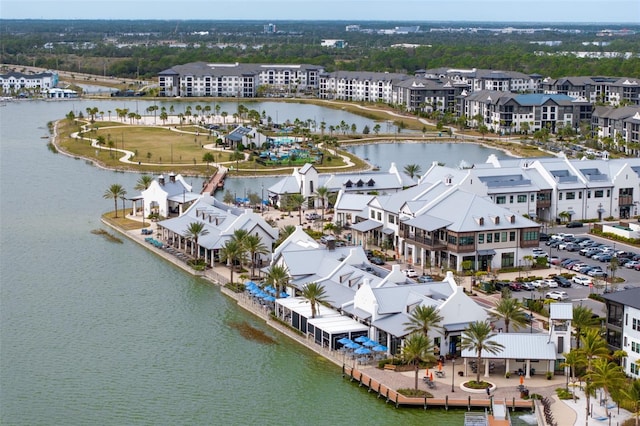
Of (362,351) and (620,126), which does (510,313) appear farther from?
(620,126)

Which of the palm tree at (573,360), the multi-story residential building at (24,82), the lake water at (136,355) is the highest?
the multi-story residential building at (24,82)

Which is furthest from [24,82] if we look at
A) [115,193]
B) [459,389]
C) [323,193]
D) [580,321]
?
[459,389]

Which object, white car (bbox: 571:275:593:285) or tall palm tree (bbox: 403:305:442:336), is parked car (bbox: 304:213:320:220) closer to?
white car (bbox: 571:275:593:285)

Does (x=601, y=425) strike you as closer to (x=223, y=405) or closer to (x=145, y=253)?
(x=223, y=405)

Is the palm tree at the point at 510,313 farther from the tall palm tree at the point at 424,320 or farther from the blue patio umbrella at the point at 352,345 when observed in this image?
the blue patio umbrella at the point at 352,345

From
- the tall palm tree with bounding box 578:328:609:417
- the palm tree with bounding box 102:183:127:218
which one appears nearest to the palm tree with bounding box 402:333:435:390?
the tall palm tree with bounding box 578:328:609:417

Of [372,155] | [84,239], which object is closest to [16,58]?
[372,155]

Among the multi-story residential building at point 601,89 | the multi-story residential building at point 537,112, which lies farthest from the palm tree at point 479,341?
the multi-story residential building at point 601,89
